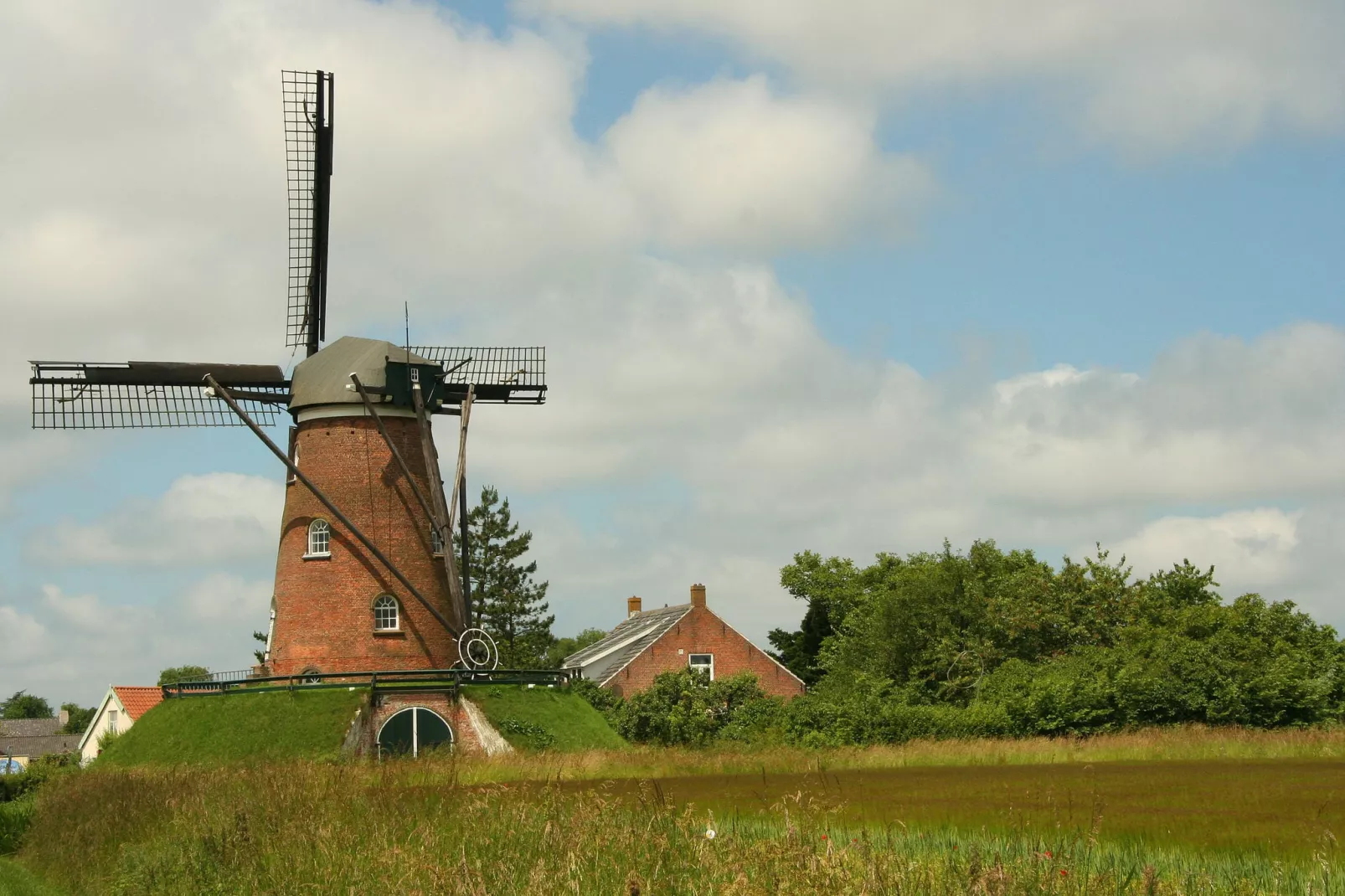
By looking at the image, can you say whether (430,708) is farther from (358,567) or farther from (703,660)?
(703,660)

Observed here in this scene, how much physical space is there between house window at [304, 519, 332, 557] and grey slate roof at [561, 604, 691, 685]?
22141 millimetres

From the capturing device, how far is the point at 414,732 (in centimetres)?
3238

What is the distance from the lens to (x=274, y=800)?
13727 millimetres

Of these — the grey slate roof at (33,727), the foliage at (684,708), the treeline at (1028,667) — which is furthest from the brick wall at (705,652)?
the grey slate roof at (33,727)

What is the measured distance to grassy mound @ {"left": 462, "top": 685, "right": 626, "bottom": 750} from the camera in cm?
3256

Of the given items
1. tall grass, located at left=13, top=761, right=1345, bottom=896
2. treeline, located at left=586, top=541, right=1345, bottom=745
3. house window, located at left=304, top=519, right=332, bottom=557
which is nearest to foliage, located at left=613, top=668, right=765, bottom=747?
treeline, located at left=586, top=541, right=1345, bottom=745

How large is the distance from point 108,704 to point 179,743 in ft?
194

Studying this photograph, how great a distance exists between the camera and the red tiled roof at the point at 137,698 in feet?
240

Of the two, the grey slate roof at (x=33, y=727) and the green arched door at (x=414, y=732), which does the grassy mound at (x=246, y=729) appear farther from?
the grey slate roof at (x=33, y=727)

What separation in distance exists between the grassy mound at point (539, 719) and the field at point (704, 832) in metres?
6.56

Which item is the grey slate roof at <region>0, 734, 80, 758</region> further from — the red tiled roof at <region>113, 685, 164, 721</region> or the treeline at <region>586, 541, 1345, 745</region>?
the treeline at <region>586, 541, 1345, 745</region>

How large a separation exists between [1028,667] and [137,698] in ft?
173


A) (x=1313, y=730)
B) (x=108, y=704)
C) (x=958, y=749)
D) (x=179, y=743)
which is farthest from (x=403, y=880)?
(x=108, y=704)

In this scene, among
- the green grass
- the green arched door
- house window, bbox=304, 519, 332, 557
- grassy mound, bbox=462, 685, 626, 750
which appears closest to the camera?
the green grass
